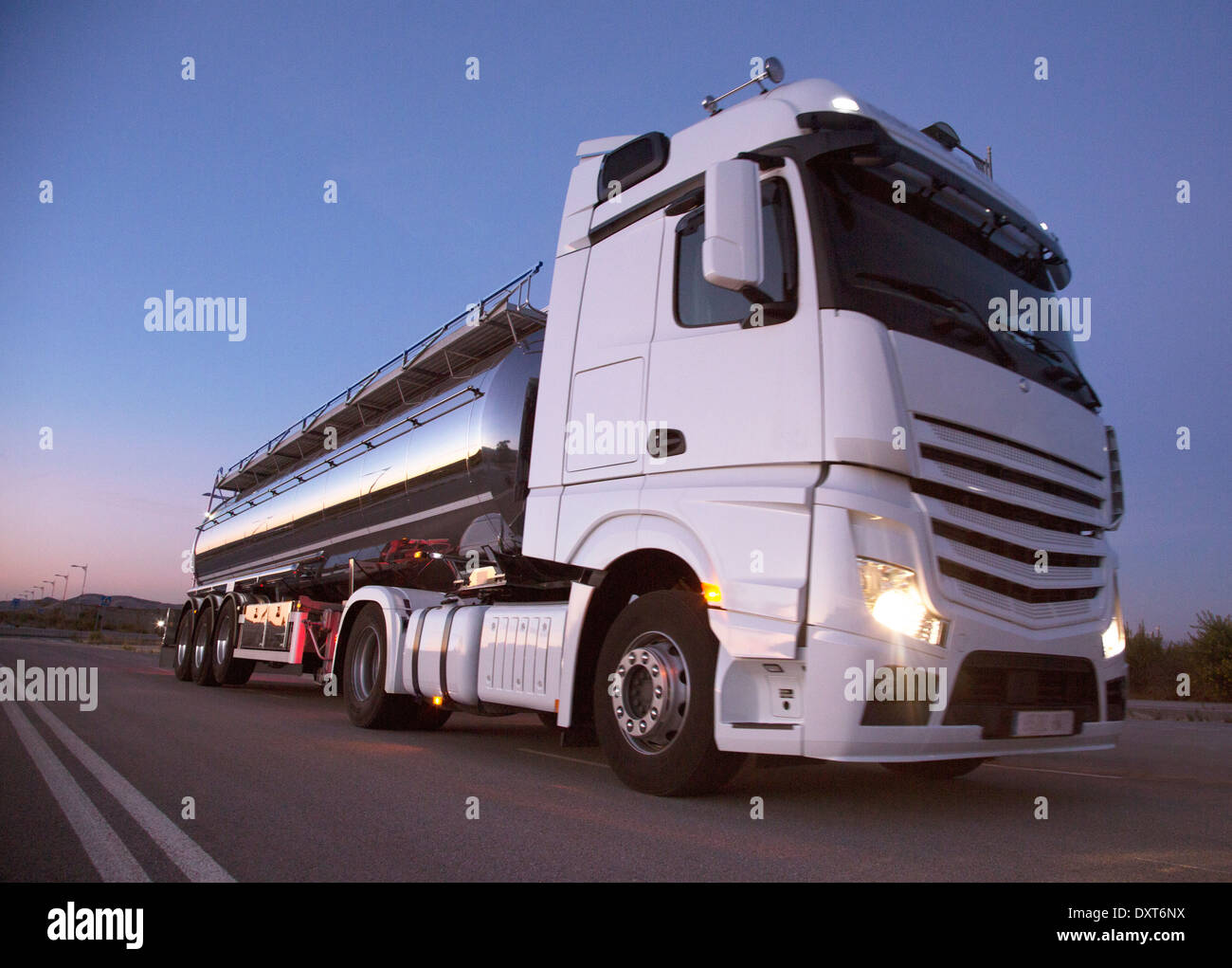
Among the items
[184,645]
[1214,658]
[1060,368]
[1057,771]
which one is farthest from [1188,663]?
[184,645]

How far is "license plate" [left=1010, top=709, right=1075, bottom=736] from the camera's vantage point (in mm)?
4172

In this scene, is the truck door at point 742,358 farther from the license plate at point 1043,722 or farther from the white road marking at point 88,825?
the white road marking at point 88,825

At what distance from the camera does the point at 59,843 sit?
3438 millimetres

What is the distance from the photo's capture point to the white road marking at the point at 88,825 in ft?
10.0

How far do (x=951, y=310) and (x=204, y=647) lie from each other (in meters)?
12.7

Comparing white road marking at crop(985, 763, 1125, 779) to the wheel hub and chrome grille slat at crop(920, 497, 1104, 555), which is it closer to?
chrome grille slat at crop(920, 497, 1104, 555)

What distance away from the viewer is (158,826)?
3748 millimetres

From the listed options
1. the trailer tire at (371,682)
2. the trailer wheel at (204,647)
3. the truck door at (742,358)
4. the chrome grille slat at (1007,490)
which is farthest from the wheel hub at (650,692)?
the trailer wheel at (204,647)

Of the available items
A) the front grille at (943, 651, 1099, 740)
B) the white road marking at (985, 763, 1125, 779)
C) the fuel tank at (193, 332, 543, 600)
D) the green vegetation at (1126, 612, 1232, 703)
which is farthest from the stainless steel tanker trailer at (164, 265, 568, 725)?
the green vegetation at (1126, 612, 1232, 703)

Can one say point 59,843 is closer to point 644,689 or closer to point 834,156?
point 644,689

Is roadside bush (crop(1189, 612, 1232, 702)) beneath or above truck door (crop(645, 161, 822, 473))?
beneath

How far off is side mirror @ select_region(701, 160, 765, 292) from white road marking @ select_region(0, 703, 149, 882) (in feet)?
10.7

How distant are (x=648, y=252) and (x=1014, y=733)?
318 centimetres

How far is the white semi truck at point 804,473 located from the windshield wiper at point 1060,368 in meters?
0.02
